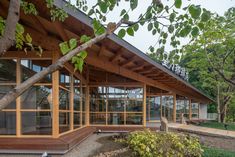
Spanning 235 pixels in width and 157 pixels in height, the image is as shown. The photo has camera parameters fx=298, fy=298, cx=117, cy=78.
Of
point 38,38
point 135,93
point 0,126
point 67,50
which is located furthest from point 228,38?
point 67,50

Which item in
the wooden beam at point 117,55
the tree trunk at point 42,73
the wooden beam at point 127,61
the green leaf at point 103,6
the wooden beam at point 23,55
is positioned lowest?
the tree trunk at point 42,73

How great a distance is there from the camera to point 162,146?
355 inches

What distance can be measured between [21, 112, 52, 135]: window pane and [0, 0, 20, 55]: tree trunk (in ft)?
22.9

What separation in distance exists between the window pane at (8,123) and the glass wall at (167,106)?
15924mm

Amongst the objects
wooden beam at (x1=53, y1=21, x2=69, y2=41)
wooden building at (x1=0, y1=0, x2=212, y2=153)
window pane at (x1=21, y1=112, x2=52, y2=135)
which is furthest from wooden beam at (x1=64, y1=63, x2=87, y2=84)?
window pane at (x1=21, y1=112, x2=52, y2=135)

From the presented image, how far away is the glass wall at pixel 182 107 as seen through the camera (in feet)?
88.6

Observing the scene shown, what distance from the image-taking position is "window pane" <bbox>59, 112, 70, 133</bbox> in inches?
362

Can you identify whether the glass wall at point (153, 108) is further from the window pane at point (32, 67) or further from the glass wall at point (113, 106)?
the window pane at point (32, 67)

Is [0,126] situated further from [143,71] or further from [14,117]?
[143,71]

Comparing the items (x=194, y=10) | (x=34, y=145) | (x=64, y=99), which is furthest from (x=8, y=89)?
(x=194, y=10)

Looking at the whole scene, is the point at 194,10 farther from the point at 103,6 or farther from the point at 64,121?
the point at 64,121

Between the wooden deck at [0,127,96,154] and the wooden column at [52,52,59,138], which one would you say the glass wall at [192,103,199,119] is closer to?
the wooden column at [52,52,59,138]

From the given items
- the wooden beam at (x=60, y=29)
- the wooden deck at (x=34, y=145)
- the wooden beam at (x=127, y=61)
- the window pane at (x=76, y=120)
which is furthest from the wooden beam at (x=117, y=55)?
the wooden deck at (x=34, y=145)

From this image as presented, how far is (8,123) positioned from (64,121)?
182 cm
